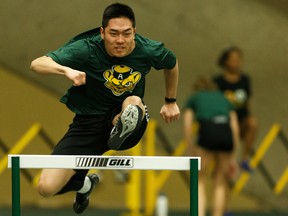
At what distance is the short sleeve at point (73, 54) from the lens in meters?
7.40

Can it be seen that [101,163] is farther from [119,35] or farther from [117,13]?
[117,13]

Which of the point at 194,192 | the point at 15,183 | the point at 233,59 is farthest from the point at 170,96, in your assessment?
the point at 233,59

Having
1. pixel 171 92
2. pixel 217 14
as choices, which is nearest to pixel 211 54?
pixel 217 14

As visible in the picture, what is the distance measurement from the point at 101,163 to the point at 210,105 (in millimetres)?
4613

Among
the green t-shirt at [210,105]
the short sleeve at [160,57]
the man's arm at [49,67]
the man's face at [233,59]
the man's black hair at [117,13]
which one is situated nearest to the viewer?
the man's arm at [49,67]

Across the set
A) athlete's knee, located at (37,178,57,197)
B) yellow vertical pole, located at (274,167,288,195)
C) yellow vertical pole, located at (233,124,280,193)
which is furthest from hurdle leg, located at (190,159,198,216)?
yellow vertical pole, located at (274,167,288,195)

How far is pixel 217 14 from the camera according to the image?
1363 cm

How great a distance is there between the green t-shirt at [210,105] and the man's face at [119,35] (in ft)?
13.0

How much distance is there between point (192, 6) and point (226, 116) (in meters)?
2.33

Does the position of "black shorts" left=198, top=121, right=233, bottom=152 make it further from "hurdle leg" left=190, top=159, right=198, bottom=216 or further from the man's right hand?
the man's right hand

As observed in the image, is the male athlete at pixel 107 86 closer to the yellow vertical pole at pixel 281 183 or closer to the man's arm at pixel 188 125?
the man's arm at pixel 188 125

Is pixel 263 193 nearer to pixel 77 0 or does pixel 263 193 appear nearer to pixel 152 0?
pixel 152 0

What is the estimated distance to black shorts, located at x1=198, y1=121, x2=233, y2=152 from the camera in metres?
11.5

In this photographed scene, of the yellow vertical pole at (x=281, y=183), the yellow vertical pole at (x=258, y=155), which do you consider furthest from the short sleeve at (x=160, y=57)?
the yellow vertical pole at (x=281, y=183)
